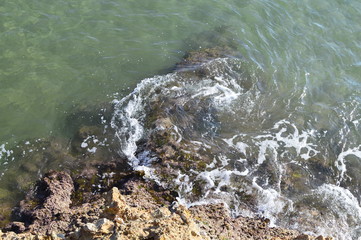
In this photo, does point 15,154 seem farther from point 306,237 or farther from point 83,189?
point 306,237

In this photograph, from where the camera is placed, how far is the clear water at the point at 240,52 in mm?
10758

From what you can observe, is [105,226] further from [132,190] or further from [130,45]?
[130,45]

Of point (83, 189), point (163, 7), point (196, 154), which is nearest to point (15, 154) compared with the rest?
point (83, 189)

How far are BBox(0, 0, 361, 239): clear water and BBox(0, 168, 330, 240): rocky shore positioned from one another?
4.91ft

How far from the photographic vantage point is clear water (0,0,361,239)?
10.8 metres

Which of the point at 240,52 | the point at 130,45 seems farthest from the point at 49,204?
the point at 240,52

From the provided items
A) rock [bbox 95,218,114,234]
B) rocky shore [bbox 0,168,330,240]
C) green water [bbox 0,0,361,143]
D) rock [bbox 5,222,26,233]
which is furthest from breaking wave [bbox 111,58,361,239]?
rock [bbox 5,222,26,233]

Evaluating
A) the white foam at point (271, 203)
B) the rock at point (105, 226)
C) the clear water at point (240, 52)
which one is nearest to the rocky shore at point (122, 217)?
the rock at point (105, 226)

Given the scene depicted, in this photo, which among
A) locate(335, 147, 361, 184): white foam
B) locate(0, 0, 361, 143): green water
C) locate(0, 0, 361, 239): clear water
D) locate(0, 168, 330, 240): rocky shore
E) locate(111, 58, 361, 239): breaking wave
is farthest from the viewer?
locate(0, 0, 361, 143): green water

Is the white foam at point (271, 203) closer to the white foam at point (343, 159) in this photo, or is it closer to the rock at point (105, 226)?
the white foam at point (343, 159)

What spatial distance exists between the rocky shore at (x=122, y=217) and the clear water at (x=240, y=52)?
4.91 feet

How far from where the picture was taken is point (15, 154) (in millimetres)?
9914

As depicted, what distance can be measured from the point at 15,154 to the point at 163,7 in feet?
28.4

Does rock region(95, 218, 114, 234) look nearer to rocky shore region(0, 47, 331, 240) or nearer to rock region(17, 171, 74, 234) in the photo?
rocky shore region(0, 47, 331, 240)
